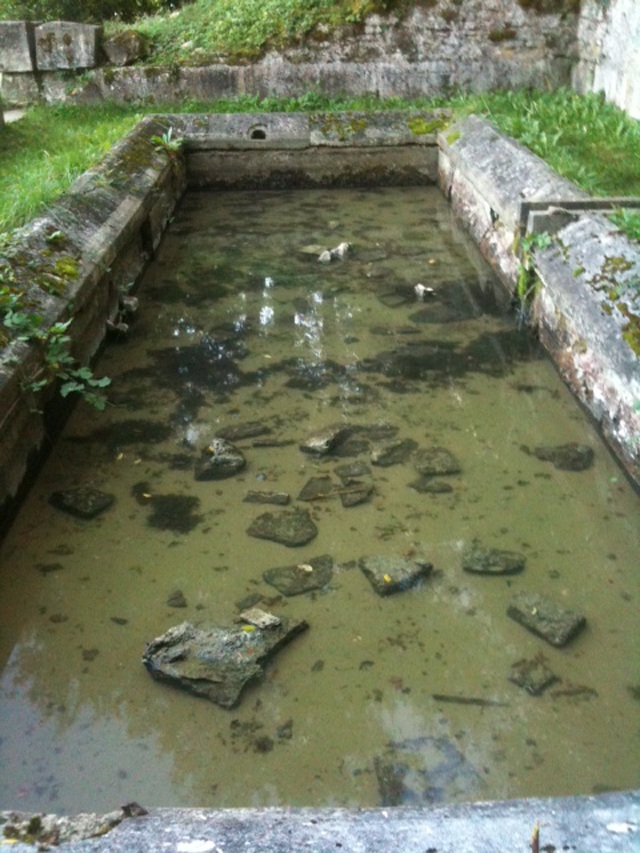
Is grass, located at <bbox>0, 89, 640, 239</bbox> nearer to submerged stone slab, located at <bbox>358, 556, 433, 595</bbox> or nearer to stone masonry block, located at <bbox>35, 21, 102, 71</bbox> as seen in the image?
stone masonry block, located at <bbox>35, 21, 102, 71</bbox>

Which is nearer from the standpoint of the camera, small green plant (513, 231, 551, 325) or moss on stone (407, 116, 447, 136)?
small green plant (513, 231, 551, 325)

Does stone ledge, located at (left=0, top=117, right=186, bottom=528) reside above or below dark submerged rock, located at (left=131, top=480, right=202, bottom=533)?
above

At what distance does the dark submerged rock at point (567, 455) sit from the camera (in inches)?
150

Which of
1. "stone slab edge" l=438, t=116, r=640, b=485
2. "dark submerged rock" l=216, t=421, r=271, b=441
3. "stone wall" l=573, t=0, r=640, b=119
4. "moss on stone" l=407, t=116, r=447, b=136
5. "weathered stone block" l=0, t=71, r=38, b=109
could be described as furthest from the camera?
"weathered stone block" l=0, t=71, r=38, b=109

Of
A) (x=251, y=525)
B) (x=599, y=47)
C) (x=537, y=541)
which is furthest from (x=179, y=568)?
(x=599, y=47)

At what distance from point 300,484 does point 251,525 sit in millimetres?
373

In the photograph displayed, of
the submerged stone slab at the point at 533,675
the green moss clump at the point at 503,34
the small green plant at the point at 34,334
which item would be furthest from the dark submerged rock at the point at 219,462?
the green moss clump at the point at 503,34

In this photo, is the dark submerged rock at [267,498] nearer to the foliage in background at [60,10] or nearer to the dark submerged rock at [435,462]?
the dark submerged rock at [435,462]

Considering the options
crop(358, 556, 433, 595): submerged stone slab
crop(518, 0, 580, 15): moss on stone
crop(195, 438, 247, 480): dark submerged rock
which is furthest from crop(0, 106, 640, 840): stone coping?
crop(518, 0, 580, 15): moss on stone

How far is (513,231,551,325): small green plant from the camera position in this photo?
4.94 meters

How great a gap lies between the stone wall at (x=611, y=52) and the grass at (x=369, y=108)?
171 millimetres

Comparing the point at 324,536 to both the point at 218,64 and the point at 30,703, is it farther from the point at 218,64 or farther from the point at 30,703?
the point at 218,64

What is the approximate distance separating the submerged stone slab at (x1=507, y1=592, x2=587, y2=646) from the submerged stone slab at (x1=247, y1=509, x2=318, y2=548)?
840mm

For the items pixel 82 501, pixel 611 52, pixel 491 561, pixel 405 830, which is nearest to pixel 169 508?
pixel 82 501
